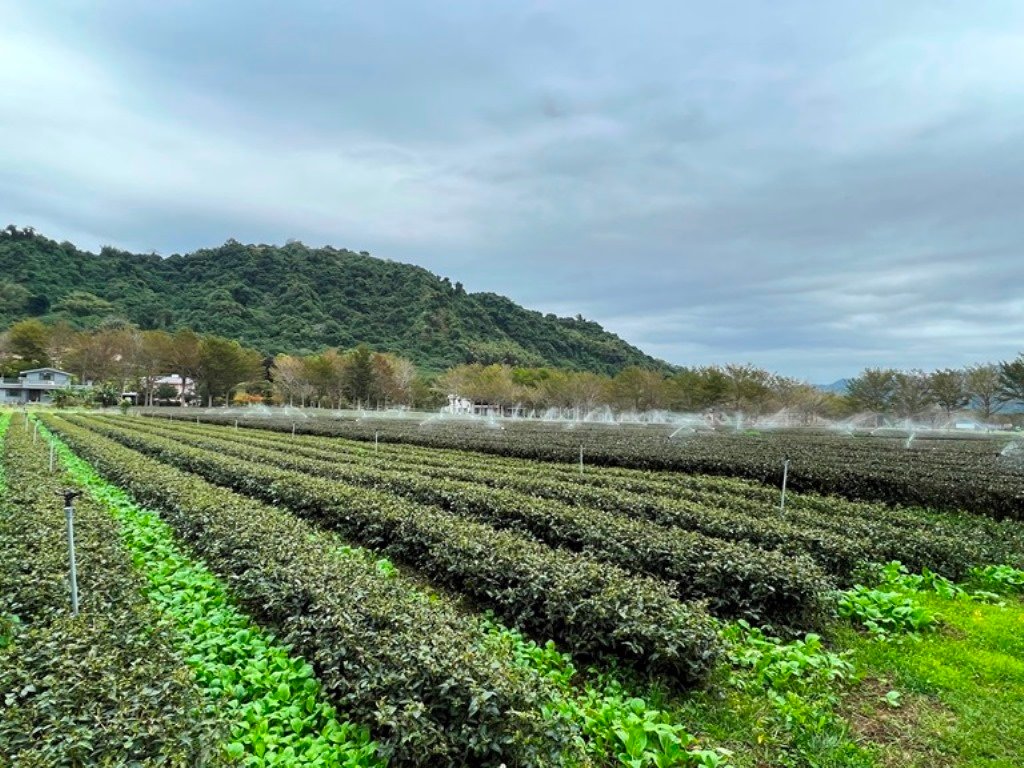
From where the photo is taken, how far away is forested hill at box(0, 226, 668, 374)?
9788cm

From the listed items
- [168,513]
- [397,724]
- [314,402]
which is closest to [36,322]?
[314,402]

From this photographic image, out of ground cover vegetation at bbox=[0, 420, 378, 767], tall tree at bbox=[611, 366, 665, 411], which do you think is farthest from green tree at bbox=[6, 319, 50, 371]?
ground cover vegetation at bbox=[0, 420, 378, 767]

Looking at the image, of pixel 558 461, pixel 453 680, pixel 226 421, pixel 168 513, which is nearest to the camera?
pixel 453 680

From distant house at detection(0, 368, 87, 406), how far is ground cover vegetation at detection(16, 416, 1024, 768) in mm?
86962

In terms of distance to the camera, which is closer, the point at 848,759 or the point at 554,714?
the point at 554,714

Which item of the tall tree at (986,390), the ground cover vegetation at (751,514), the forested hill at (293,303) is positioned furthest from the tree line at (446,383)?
the ground cover vegetation at (751,514)

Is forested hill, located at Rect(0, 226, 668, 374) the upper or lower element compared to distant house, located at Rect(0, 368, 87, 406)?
upper

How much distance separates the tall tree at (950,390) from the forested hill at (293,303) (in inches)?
2276

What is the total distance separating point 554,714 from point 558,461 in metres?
16.9

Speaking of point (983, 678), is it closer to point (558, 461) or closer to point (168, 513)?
point (168, 513)

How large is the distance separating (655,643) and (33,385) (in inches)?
3792

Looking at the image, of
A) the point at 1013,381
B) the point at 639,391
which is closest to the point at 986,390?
the point at 1013,381

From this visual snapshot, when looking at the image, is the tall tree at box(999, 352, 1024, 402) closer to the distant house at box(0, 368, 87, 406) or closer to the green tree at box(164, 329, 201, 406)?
the green tree at box(164, 329, 201, 406)

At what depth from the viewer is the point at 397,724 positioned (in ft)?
10.7
